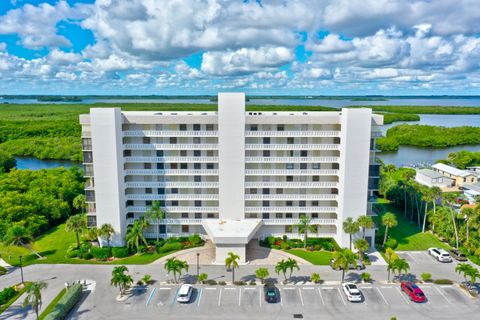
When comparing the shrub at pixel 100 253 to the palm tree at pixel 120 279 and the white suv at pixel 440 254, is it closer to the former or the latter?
the palm tree at pixel 120 279

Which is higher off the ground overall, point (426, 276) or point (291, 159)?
point (291, 159)

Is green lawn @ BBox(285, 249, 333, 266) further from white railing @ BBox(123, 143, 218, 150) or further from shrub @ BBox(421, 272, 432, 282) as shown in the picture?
white railing @ BBox(123, 143, 218, 150)

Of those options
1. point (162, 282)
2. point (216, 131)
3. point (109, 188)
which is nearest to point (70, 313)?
point (162, 282)

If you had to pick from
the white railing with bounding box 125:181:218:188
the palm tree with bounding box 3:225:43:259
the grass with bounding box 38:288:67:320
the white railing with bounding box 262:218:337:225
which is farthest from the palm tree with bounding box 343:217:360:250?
the palm tree with bounding box 3:225:43:259

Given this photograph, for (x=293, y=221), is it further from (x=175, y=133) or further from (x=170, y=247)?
(x=175, y=133)

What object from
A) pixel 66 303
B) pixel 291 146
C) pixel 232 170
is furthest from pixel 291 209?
pixel 66 303

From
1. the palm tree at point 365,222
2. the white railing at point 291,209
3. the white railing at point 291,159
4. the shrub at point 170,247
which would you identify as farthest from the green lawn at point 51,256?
the palm tree at point 365,222
